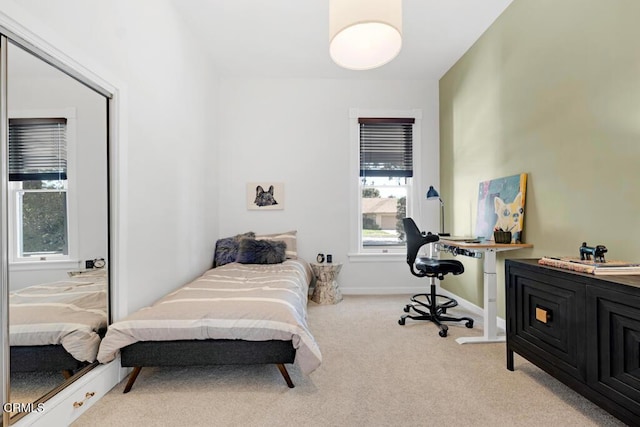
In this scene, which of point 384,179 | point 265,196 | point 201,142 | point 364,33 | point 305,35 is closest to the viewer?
point 364,33

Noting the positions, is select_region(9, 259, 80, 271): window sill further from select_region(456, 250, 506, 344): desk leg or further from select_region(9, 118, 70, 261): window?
select_region(456, 250, 506, 344): desk leg

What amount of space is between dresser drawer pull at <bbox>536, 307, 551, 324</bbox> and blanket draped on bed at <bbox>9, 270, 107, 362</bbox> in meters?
2.66

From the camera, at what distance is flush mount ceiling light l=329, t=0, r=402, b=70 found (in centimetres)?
169

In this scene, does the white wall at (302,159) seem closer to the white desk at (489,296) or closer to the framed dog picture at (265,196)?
the framed dog picture at (265,196)

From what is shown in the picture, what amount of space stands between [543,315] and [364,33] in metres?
2.08

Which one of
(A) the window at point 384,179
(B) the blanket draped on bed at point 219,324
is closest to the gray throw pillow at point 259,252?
(A) the window at point 384,179

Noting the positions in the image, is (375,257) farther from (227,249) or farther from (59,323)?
(59,323)

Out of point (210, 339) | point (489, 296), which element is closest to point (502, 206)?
point (489, 296)

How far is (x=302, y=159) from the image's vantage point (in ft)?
14.6

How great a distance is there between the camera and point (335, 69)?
419 cm

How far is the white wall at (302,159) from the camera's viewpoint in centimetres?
443

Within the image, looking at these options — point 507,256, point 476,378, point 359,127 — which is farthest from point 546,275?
point 359,127

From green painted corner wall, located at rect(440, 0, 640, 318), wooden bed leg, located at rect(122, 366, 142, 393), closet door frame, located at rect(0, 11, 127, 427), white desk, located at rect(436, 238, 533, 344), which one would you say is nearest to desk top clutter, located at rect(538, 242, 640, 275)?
green painted corner wall, located at rect(440, 0, 640, 318)

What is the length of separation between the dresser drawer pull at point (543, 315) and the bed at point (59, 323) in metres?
2.66
